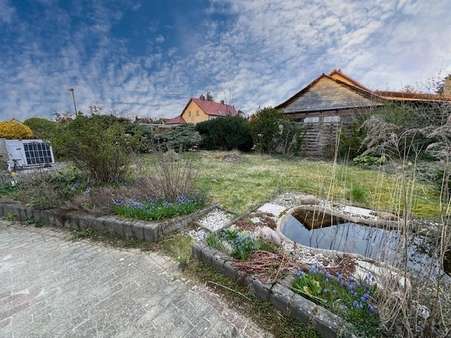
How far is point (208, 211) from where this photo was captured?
330 centimetres

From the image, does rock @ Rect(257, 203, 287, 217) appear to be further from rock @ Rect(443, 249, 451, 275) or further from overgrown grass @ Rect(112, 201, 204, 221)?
rock @ Rect(443, 249, 451, 275)

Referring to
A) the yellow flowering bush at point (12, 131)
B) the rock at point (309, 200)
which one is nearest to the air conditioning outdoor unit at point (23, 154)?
the yellow flowering bush at point (12, 131)

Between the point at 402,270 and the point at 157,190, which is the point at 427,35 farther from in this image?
the point at 157,190

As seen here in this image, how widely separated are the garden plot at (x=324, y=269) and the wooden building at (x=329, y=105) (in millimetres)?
6662

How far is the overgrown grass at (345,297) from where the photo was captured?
3.93ft

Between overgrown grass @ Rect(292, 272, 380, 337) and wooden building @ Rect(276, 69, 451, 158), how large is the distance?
297 inches

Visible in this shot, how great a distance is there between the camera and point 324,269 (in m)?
1.72

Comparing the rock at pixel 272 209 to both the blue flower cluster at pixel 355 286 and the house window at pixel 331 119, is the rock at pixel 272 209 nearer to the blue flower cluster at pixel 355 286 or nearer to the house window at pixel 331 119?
the blue flower cluster at pixel 355 286

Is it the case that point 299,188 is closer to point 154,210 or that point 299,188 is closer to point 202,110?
point 154,210

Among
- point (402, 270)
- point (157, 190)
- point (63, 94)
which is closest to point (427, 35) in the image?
point (402, 270)

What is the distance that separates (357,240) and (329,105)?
9.36 m

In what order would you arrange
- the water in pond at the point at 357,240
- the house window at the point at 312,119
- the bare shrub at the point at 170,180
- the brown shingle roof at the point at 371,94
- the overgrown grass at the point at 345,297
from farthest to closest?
1. the house window at the point at 312,119
2. the brown shingle roof at the point at 371,94
3. the bare shrub at the point at 170,180
4. the water in pond at the point at 357,240
5. the overgrown grass at the point at 345,297

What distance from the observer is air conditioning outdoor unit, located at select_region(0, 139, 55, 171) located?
207 inches

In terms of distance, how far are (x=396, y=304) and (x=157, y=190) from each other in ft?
9.92
